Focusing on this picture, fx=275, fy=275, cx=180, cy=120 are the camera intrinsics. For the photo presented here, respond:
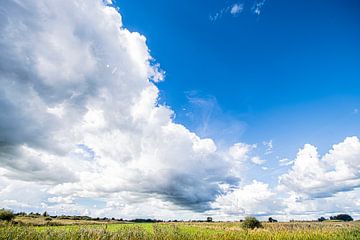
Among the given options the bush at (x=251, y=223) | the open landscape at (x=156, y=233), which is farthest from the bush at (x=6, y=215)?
the bush at (x=251, y=223)

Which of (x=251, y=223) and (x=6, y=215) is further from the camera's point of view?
(x=251, y=223)

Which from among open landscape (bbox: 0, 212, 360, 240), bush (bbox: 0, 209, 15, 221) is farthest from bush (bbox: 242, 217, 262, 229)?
bush (bbox: 0, 209, 15, 221)

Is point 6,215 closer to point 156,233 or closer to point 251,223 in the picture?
point 156,233

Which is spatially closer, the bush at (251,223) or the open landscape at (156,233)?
the open landscape at (156,233)

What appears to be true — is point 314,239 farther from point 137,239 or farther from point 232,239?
point 137,239

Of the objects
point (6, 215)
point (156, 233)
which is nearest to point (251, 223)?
point (156, 233)

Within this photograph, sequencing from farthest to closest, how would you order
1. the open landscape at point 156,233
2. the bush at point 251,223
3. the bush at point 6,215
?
1. the bush at point 251,223
2. the bush at point 6,215
3. the open landscape at point 156,233

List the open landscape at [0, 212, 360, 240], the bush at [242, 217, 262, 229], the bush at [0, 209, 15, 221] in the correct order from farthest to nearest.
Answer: the bush at [242, 217, 262, 229], the bush at [0, 209, 15, 221], the open landscape at [0, 212, 360, 240]

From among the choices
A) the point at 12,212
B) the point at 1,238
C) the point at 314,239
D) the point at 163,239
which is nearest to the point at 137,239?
the point at 163,239

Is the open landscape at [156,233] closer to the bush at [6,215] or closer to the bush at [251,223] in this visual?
the bush at [6,215]

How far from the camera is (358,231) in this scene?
27375 mm

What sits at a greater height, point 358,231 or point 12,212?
point 12,212

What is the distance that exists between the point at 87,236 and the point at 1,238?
7021mm

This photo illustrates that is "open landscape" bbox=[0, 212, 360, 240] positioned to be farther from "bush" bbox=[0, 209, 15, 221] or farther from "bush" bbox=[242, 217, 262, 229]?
"bush" bbox=[242, 217, 262, 229]
